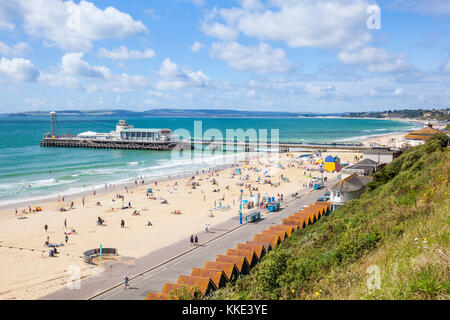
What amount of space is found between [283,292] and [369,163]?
111 ft

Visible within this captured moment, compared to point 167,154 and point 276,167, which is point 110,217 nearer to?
point 276,167

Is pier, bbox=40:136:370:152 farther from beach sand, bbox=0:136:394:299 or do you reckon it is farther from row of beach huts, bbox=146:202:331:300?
row of beach huts, bbox=146:202:331:300

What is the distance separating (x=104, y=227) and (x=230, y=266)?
17.5 metres

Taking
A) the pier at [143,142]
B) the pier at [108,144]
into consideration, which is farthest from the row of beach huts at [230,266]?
the pier at [108,144]

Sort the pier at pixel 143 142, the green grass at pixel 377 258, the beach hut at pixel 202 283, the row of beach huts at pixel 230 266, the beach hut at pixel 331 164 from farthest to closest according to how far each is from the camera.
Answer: the pier at pixel 143 142
the beach hut at pixel 331 164
the beach hut at pixel 202 283
the row of beach huts at pixel 230 266
the green grass at pixel 377 258

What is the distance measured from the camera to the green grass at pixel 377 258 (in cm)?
620

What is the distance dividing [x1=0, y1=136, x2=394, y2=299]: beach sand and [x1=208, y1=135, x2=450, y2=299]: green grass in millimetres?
11080

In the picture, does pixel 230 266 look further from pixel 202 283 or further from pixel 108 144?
pixel 108 144

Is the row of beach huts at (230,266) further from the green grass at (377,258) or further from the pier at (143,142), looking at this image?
the pier at (143,142)

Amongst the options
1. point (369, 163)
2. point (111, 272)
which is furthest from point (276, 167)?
point (111, 272)

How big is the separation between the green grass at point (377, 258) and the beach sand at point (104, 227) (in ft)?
36.4

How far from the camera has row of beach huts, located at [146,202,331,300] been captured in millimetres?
14098

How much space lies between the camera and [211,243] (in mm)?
24953
